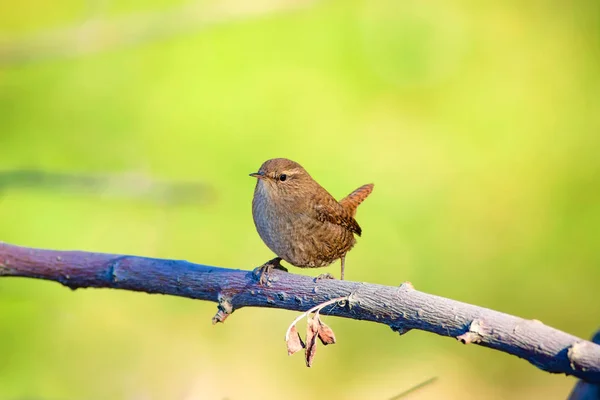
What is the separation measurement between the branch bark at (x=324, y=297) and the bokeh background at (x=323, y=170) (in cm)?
139

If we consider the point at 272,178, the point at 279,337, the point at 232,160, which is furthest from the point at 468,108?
the point at 272,178

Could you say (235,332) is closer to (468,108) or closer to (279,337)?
(279,337)

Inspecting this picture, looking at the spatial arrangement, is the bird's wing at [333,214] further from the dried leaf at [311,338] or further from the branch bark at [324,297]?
the dried leaf at [311,338]

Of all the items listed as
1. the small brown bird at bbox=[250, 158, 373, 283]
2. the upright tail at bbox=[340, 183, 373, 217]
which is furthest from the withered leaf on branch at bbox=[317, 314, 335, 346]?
the upright tail at bbox=[340, 183, 373, 217]

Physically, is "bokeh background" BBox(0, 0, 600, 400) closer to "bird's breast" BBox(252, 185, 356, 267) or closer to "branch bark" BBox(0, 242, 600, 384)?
"bird's breast" BBox(252, 185, 356, 267)

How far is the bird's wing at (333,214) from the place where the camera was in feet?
9.95

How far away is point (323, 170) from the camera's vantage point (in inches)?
187

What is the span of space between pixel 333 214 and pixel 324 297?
1120 mm

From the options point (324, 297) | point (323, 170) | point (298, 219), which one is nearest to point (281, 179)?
point (298, 219)

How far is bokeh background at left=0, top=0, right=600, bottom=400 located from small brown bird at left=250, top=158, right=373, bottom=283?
3.56 ft

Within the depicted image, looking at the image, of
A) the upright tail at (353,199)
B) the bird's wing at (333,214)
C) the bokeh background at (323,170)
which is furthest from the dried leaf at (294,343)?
the bokeh background at (323,170)

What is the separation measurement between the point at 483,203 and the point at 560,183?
568 mm

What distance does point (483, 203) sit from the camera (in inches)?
197

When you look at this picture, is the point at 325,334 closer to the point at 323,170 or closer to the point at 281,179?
the point at 281,179
